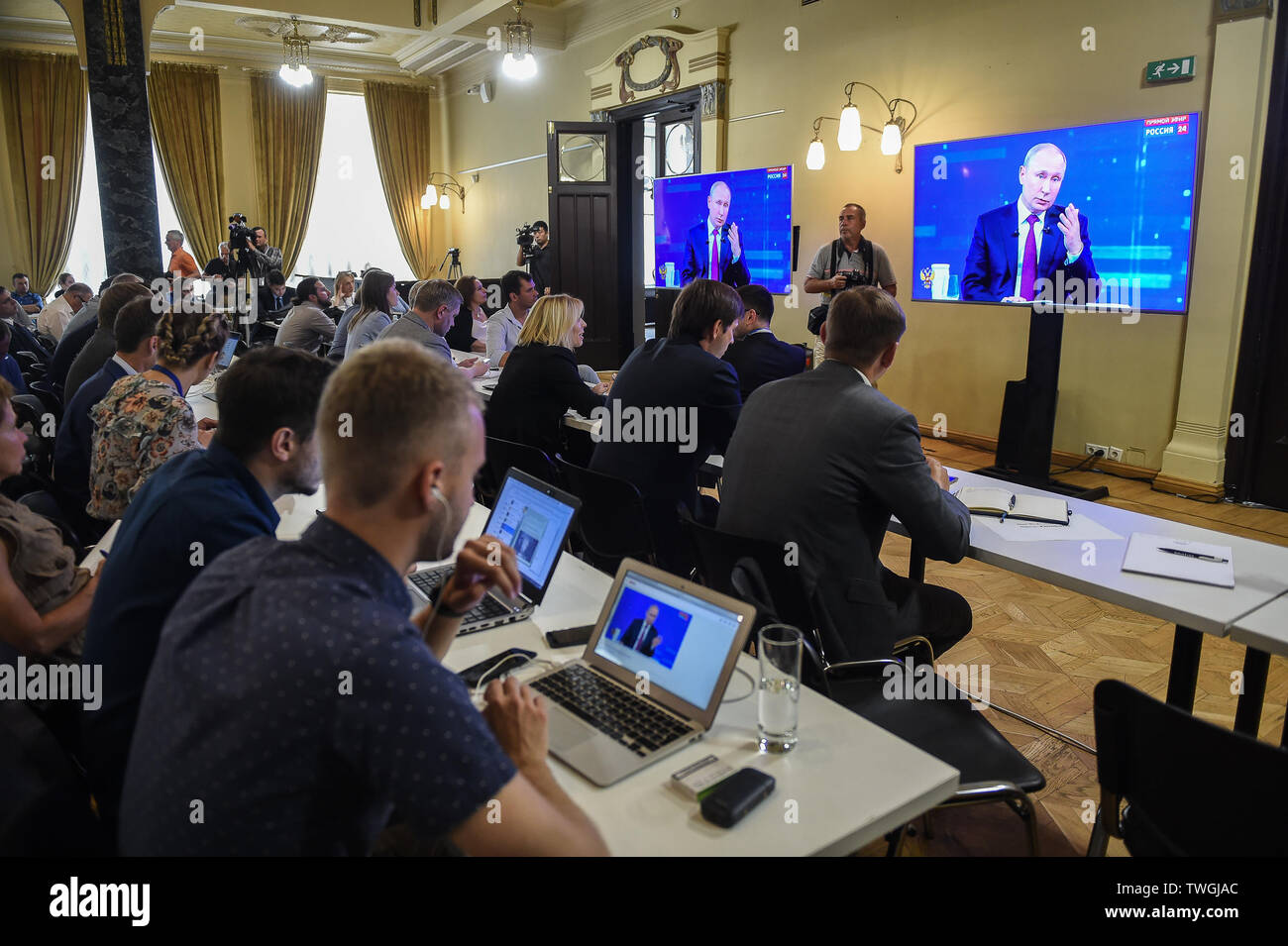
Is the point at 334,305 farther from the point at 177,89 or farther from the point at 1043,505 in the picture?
the point at 1043,505

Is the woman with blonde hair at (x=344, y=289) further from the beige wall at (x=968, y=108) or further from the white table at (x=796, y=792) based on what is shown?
the white table at (x=796, y=792)

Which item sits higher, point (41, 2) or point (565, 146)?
point (41, 2)

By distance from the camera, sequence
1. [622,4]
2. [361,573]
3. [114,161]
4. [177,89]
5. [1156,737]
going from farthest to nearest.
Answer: [177,89], [622,4], [114,161], [1156,737], [361,573]

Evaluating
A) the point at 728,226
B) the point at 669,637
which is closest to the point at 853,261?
the point at 728,226

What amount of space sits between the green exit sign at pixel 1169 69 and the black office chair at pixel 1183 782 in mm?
4512

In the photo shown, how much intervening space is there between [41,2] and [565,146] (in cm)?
573

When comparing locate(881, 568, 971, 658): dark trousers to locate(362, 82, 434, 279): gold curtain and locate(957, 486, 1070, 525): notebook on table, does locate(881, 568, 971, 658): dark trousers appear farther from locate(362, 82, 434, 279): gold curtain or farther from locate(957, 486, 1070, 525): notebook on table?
locate(362, 82, 434, 279): gold curtain

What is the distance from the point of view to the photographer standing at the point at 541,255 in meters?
9.19

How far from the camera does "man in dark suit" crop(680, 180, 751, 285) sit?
746 centimetres

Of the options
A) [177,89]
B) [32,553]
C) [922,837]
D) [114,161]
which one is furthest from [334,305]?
[922,837]

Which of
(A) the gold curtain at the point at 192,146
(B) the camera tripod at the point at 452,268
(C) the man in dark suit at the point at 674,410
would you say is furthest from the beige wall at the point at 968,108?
(A) the gold curtain at the point at 192,146

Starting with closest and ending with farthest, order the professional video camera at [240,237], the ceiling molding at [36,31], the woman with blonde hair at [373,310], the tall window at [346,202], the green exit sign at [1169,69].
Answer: the green exit sign at [1169,69] < the woman with blonde hair at [373,310] < the professional video camera at [240,237] < the ceiling molding at [36,31] < the tall window at [346,202]

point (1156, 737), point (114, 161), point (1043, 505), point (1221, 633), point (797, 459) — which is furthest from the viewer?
point (114, 161)

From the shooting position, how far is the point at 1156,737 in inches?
47.0
